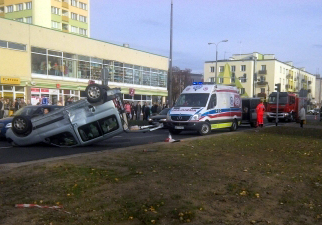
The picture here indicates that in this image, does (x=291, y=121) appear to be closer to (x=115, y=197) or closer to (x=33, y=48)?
(x=33, y=48)

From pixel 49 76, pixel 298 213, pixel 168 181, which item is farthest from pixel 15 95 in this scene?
pixel 298 213

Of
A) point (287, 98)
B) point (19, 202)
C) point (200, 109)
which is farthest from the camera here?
point (287, 98)

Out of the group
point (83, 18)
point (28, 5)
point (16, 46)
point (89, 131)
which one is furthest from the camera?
point (83, 18)

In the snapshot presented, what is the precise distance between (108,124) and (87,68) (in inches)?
1104

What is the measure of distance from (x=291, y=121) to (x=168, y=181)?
101 feet

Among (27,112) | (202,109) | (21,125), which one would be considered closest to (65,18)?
(202,109)

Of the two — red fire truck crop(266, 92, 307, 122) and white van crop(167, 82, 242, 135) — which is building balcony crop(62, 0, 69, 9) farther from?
white van crop(167, 82, 242, 135)

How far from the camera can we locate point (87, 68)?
130 ft

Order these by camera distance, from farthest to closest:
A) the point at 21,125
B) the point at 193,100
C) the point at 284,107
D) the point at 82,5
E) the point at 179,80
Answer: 1. the point at 179,80
2. the point at 82,5
3. the point at 284,107
4. the point at 193,100
5. the point at 21,125

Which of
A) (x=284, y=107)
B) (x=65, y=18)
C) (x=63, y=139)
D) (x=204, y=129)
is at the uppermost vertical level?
(x=65, y=18)

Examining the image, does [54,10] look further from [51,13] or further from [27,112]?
[27,112]

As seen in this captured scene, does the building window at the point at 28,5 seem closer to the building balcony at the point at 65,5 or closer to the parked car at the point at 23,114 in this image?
the building balcony at the point at 65,5

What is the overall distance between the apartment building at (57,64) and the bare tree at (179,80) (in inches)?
1152

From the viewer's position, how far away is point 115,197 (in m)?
6.06
